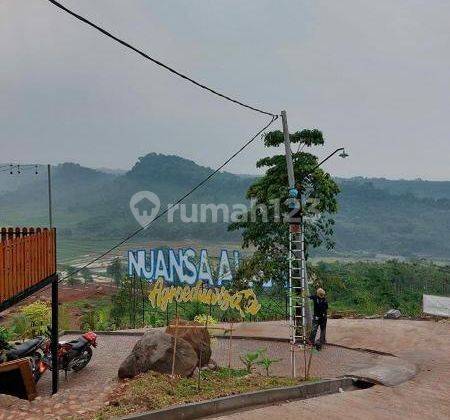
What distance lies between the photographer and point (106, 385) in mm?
11844

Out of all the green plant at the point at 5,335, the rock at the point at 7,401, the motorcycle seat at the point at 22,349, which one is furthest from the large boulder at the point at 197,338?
the green plant at the point at 5,335

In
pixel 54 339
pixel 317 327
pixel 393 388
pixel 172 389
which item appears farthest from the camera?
pixel 317 327

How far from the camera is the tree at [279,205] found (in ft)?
78.0

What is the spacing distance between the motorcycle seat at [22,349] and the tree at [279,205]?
12659 millimetres

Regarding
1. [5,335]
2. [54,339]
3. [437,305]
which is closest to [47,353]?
[54,339]

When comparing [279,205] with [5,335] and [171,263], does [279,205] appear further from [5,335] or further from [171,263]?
[5,335]

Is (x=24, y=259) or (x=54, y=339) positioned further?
(x=54, y=339)

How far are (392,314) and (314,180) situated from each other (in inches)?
257

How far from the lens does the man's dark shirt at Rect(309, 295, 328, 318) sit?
51.9 feet

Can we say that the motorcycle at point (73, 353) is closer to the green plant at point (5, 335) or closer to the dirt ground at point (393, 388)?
the green plant at point (5, 335)

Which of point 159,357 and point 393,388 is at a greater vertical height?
point 159,357

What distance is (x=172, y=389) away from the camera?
10.2 m

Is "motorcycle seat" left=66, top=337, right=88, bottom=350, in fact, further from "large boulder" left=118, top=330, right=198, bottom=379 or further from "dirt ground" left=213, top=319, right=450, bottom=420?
"dirt ground" left=213, top=319, right=450, bottom=420

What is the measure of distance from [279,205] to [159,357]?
1345cm
